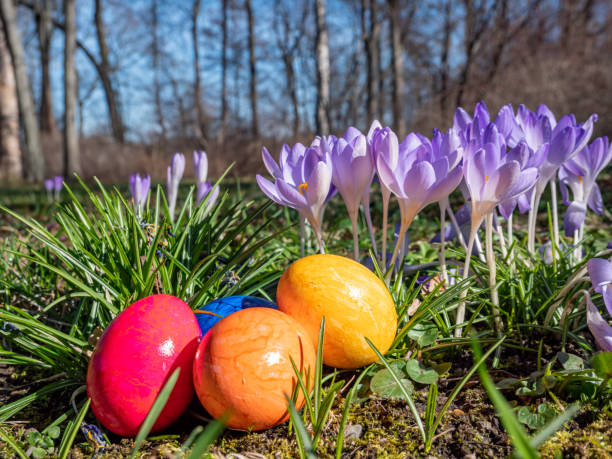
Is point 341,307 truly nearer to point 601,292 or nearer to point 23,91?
point 601,292

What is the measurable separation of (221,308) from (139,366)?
333 mm

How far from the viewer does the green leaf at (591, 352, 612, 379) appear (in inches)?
42.6

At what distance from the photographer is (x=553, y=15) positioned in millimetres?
15875

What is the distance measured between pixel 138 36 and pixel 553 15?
22.1m

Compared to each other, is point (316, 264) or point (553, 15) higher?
point (553, 15)

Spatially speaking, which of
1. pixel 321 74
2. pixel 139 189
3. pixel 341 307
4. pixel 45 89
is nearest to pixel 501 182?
pixel 341 307

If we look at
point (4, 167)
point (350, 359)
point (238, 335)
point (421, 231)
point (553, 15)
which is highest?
point (553, 15)

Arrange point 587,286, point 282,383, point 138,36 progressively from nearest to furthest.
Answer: point 282,383, point 587,286, point 138,36

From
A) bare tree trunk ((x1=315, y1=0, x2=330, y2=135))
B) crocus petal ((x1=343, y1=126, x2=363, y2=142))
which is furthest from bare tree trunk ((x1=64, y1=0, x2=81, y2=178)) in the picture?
crocus petal ((x1=343, y1=126, x2=363, y2=142))

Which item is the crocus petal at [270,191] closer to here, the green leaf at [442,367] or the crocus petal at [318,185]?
the crocus petal at [318,185]

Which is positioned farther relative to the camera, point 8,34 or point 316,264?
point 8,34

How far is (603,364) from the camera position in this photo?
1.10m

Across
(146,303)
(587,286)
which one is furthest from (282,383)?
(587,286)

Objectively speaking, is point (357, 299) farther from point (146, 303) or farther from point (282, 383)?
point (146, 303)
